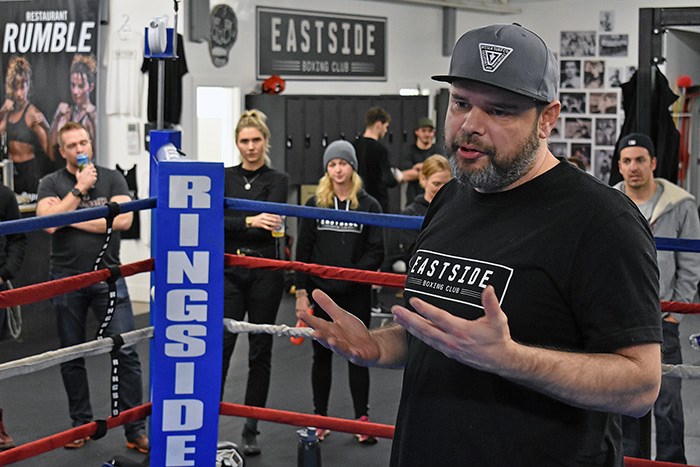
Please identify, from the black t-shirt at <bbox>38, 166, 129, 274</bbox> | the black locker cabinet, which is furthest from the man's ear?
the black locker cabinet

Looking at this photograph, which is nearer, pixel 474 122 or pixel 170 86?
pixel 474 122

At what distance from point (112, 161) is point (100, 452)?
14.2 feet

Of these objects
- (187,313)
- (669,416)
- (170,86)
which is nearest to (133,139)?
(170,86)

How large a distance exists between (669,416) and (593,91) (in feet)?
29.6

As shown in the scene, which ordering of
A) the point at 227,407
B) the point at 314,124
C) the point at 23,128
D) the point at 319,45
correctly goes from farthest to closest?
the point at 319,45
the point at 314,124
the point at 23,128
the point at 227,407

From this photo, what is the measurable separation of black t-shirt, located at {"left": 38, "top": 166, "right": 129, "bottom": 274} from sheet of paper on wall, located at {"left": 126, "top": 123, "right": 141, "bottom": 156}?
3.63 meters

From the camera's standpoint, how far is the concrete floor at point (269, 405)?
4.64m

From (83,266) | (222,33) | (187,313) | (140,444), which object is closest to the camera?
(187,313)

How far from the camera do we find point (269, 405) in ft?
18.0

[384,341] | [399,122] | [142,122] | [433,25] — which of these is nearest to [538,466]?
[384,341]

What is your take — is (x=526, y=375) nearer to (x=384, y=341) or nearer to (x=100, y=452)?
(x=384, y=341)

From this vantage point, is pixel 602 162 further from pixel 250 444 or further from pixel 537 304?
pixel 537 304

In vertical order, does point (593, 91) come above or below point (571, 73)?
below

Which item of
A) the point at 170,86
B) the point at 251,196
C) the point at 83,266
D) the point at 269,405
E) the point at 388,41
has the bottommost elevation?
the point at 269,405
